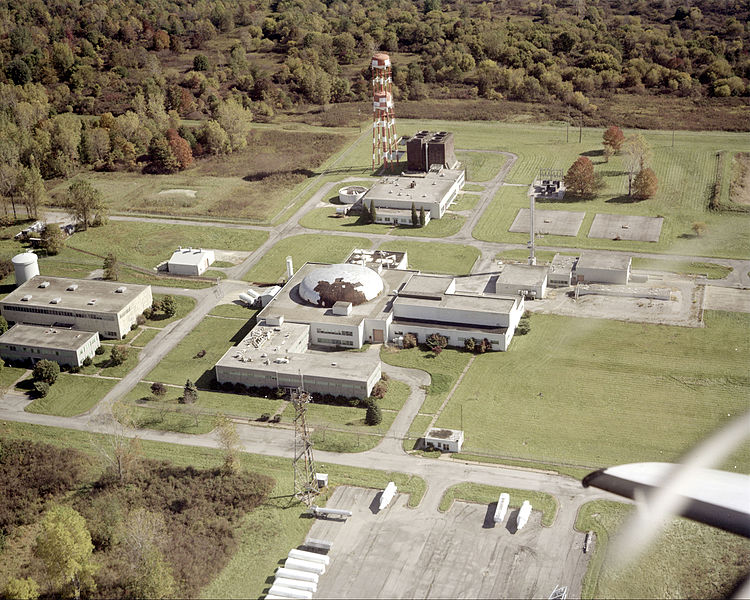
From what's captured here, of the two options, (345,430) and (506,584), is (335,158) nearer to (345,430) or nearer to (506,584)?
(345,430)

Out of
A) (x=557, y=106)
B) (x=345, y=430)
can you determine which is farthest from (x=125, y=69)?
(x=345, y=430)

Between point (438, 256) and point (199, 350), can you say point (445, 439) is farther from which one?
point (438, 256)

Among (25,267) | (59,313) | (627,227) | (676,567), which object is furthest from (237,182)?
(676,567)

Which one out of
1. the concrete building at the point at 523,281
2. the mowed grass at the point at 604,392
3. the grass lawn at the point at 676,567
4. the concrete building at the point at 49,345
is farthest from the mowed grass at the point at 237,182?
the grass lawn at the point at 676,567

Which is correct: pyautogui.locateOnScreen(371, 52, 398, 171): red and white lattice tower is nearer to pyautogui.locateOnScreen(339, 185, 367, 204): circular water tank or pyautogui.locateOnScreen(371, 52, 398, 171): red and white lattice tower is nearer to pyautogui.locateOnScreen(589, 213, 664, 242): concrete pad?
pyautogui.locateOnScreen(339, 185, 367, 204): circular water tank

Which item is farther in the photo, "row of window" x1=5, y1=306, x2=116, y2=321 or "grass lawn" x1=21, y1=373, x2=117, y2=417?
"row of window" x1=5, y1=306, x2=116, y2=321

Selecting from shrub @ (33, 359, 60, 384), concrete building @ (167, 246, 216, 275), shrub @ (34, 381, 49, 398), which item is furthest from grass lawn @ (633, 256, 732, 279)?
shrub @ (34, 381, 49, 398)
